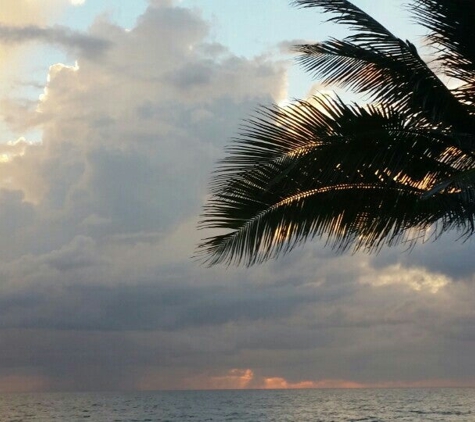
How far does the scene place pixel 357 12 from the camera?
8859 millimetres

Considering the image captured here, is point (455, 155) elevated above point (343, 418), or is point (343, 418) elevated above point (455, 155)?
point (455, 155)

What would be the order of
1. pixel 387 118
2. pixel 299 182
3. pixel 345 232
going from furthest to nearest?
pixel 345 232 → pixel 299 182 → pixel 387 118

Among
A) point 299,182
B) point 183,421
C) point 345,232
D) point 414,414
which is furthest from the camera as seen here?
point 414,414

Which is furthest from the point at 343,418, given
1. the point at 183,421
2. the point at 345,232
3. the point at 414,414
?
the point at 345,232

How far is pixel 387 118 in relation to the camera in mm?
8344

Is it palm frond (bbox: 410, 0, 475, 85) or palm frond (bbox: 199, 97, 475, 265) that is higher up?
palm frond (bbox: 410, 0, 475, 85)

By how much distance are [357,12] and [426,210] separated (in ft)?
7.53

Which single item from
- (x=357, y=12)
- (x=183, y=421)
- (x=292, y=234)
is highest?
(x=357, y=12)

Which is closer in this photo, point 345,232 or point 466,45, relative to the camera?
point 466,45

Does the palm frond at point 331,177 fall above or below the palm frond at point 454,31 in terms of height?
below

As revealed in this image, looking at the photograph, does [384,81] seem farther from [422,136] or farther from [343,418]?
[343,418]

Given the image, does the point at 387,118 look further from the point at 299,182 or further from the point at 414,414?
the point at 414,414

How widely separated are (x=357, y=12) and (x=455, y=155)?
6.18 ft

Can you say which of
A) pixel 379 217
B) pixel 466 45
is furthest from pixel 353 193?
pixel 466 45
